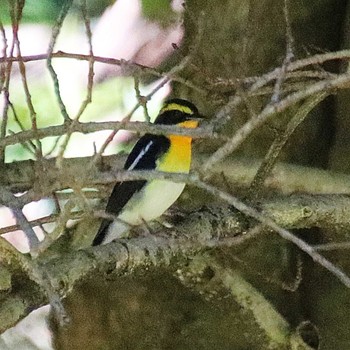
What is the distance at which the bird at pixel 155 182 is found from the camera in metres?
1.39

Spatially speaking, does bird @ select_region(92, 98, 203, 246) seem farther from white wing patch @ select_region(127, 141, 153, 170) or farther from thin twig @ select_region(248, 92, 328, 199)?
thin twig @ select_region(248, 92, 328, 199)

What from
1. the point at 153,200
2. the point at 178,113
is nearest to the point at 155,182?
the point at 153,200

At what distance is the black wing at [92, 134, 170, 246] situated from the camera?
4.50 feet

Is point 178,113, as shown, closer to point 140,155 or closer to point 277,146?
point 140,155

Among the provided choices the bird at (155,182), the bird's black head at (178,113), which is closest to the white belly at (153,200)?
the bird at (155,182)

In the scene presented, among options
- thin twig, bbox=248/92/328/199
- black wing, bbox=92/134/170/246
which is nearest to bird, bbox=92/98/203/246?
black wing, bbox=92/134/170/246

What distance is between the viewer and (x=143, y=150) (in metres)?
1.40

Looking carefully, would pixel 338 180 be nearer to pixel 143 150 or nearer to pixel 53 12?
pixel 143 150

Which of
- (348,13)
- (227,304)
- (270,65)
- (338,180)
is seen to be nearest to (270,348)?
(227,304)

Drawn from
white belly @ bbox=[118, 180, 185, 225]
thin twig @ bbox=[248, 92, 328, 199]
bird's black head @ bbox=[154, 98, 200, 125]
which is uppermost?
thin twig @ bbox=[248, 92, 328, 199]

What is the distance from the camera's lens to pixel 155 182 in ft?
4.64

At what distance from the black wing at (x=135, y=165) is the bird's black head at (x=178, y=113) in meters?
0.04

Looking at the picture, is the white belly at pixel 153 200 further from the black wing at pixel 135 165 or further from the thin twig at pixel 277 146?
the thin twig at pixel 277 146

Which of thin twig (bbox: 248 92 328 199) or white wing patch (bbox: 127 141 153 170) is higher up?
thin twig (bbox: 248 92 328 199)
